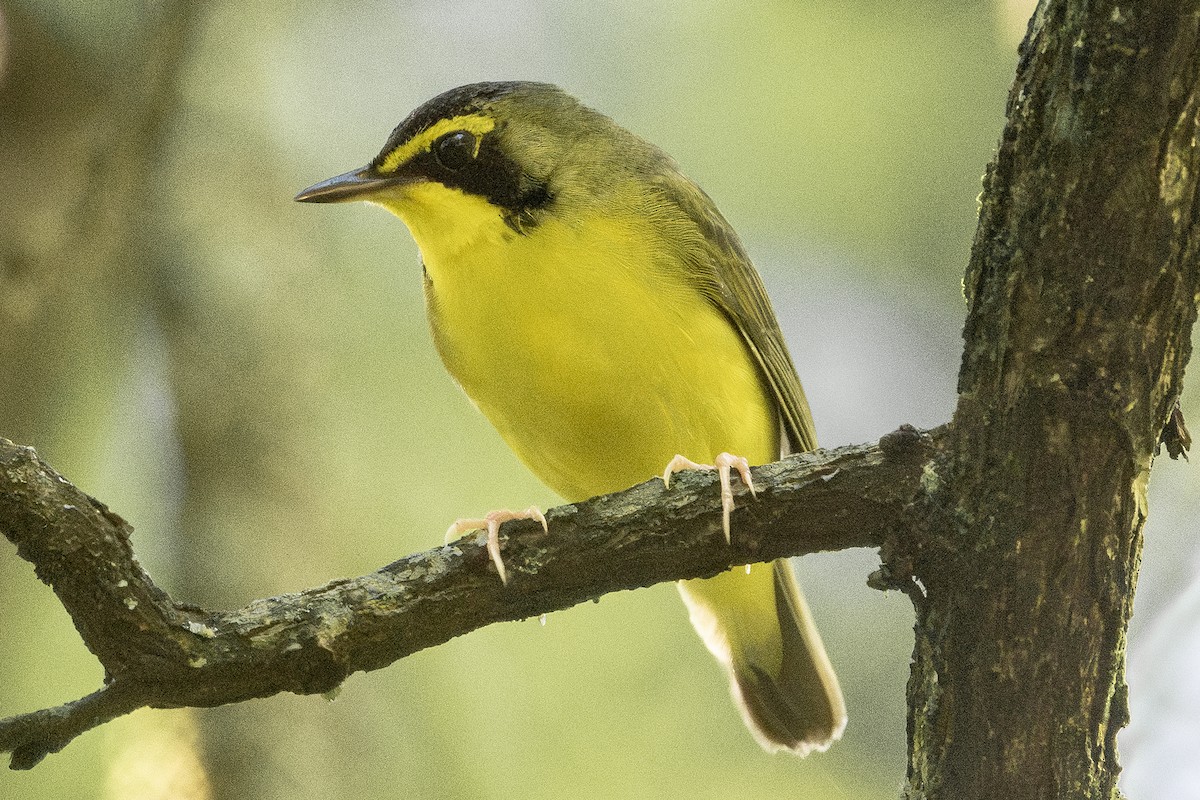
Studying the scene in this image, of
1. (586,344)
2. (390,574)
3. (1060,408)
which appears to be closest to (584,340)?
(586,344)

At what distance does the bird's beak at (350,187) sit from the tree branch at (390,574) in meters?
1.38

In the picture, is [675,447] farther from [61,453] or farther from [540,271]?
[61,453]

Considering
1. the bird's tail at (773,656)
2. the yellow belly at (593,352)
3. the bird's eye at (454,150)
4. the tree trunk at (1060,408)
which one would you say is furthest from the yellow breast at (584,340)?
the tree trunk at (1060,408)

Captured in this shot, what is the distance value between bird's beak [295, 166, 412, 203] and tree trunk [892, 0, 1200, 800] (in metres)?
1.94

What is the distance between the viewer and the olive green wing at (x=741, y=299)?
410 cm

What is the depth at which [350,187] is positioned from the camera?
391 cm

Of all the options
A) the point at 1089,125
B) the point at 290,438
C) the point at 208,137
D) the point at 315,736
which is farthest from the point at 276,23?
the point at 1089,125

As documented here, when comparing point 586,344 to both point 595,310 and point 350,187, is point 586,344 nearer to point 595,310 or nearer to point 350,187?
point 595,310

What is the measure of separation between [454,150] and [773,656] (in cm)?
211

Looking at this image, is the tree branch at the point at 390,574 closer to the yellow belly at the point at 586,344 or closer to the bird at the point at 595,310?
the bird at the point at 595,310

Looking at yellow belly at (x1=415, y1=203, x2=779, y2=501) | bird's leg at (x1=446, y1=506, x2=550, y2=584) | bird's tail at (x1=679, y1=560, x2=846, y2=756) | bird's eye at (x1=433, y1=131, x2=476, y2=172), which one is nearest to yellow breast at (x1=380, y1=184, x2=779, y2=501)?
yellow belly at (x1=415, y1=203, x2=779, y2=501)

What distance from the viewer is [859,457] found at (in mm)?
2975

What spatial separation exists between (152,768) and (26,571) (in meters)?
0.87

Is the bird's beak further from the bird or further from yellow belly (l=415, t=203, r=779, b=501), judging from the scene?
yellow belly (l=415, t=203, r=779, b=501)
